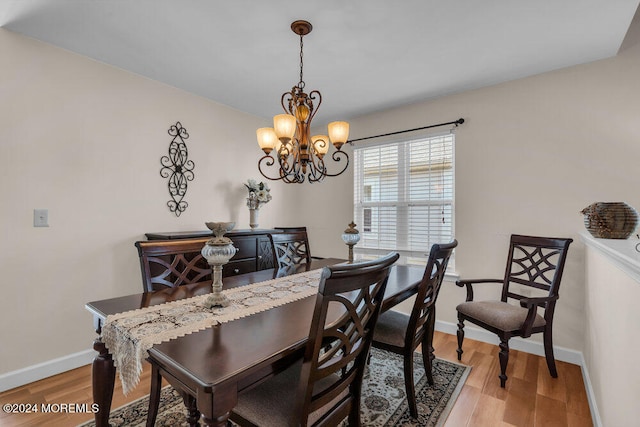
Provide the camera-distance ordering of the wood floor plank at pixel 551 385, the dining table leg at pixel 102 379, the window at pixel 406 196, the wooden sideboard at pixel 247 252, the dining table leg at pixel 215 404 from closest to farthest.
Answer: the dining table leg at pixel 215 404, the dining table leg at pixel 102 379, the wood floor plank at pixel 551 385, the wooden sideboard at pixel 247 252, the window at pixel 406 196

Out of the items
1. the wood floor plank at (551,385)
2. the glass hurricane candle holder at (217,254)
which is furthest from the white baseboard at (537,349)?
the glass hurricane candle holder at (217,254)

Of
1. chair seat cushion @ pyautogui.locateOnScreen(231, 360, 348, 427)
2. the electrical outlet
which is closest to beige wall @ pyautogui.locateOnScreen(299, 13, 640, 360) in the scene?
chair seat cushion @ pyautogui.locateOnScreen(231, 360, 348, 427)

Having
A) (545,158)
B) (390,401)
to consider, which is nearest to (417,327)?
(390,401)

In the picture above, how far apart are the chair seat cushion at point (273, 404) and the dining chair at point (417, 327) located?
628 millimetres

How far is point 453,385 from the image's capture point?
2.08m

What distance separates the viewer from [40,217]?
2.16 meters

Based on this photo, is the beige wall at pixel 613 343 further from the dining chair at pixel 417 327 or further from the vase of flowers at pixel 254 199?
the vase of flowers at pixel 254 199

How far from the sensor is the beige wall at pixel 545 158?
2.26 meters

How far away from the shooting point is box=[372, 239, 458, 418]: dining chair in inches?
66.9

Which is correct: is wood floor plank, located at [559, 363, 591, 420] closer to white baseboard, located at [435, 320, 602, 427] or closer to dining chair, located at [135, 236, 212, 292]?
white baseboard, located at [435, 320, 602, 427]

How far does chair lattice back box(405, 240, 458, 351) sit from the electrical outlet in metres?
2.67

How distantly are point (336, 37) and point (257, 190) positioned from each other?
1.94m

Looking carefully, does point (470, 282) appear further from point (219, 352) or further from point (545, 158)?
point (219, 352)

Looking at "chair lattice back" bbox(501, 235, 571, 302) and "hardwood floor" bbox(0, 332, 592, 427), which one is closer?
"hardwood floor" bbox(0, 332, 592, 427)
